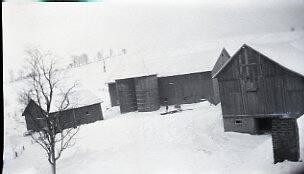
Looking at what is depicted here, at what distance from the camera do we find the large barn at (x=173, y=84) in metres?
18.9

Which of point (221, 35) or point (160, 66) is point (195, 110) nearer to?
point (160, 66)

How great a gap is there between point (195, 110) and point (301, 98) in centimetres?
629

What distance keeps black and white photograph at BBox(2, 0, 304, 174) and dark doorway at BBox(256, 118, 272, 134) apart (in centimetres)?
4

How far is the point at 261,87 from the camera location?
11445 millimetres

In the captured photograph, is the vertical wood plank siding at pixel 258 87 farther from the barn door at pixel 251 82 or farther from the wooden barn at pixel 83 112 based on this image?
the wooden barn at pixel 83 112

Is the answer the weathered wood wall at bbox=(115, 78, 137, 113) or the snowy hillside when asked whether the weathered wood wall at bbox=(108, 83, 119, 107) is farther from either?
the snowy hillside

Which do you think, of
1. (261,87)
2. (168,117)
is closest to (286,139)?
(261,87)

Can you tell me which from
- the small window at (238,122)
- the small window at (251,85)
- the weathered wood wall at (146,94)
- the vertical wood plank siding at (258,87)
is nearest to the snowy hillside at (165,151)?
the small window at (238,122)

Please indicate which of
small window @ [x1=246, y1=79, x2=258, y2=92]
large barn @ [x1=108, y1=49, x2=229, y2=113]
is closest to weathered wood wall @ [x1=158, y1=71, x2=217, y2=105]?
large barn @ [x1=108, y1=49, x2=229, y2=113]

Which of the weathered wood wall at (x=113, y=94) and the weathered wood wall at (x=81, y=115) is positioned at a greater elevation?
the weathered wood wall at (x=113, y=94)

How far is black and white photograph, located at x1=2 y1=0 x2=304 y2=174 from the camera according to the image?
7.20 m

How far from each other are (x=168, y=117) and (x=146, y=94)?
4041 mm

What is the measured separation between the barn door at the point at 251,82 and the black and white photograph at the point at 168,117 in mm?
41

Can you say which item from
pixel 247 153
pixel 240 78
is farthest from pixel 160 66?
pixel 247 153
